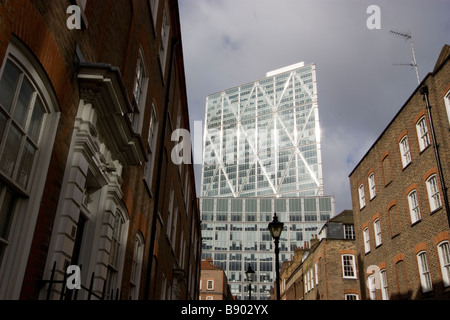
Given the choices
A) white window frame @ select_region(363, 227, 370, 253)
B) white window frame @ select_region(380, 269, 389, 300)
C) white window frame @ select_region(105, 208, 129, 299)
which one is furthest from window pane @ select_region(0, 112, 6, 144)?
white window frame @ select_region(363, 227, 370, 253)

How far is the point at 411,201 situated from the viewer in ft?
62.7

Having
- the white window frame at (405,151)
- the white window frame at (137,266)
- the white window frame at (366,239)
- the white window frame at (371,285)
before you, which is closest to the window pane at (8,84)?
the white window frame at (137,266)

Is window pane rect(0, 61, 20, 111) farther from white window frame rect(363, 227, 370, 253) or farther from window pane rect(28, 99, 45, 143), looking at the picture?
white window frame rect(363, 227, 370, 253)

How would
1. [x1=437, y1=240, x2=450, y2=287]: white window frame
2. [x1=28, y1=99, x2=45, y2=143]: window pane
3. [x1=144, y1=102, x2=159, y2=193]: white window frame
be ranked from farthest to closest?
[x1=437, y1=240, x2=450, y2=287]: white window frame
[x1=144, y1=102, x2=159, y2=193]: white window frame
[x1=28, y1=99, x2=45, y2=143]: window pane

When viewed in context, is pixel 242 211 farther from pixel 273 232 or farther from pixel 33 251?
pixel 33 251

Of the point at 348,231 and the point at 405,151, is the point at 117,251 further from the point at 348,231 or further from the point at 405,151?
the point at 348,231

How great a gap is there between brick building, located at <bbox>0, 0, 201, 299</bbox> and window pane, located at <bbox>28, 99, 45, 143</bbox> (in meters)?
0.01

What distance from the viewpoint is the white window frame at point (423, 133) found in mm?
17938

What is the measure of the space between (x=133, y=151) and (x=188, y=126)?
42.0 feet

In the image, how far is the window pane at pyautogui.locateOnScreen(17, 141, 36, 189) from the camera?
13.8 feet

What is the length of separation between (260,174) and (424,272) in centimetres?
13209

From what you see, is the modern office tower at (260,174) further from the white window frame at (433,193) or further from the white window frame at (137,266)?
the white window frame at (137,266)

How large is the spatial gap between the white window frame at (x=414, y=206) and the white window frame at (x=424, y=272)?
1.62m
